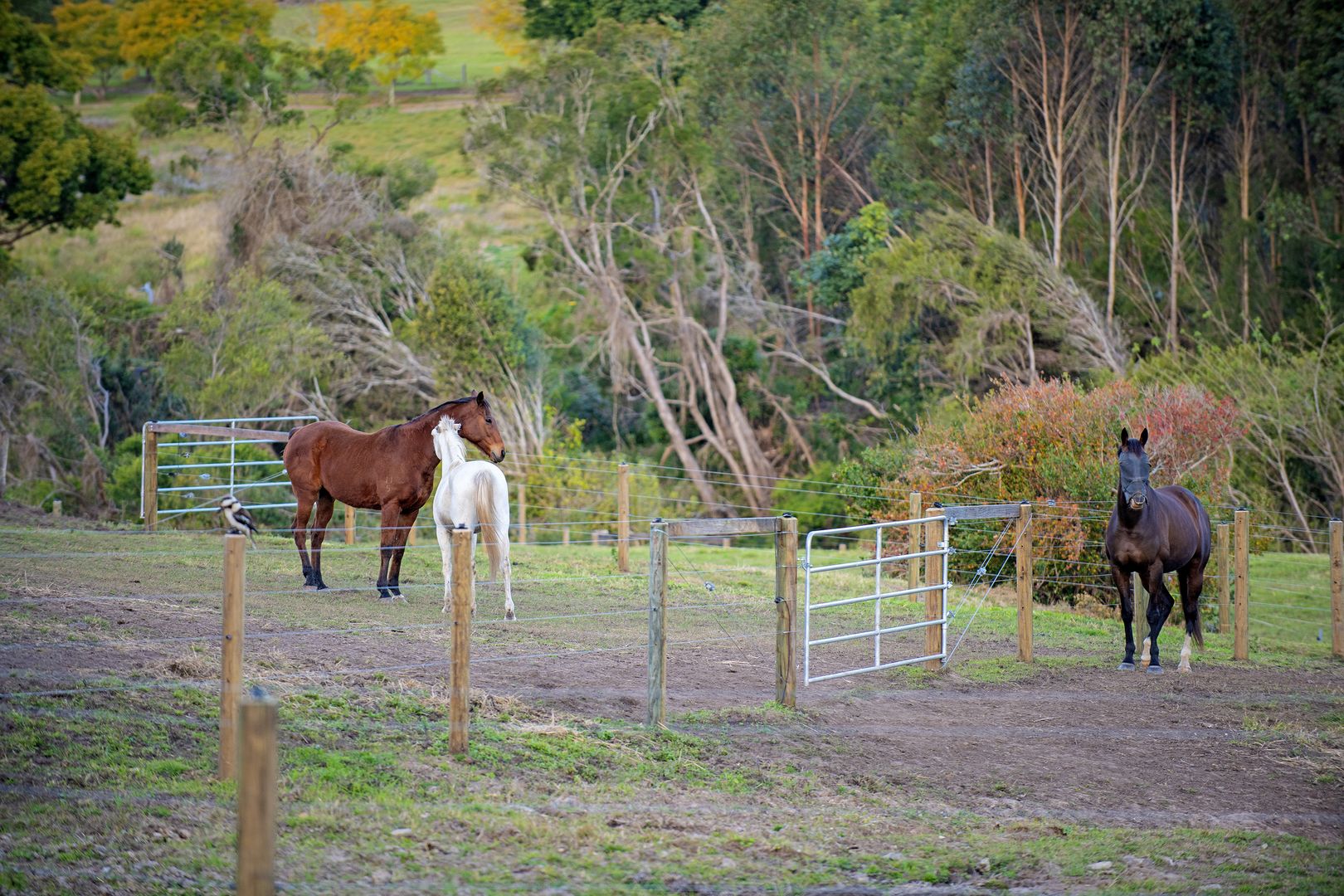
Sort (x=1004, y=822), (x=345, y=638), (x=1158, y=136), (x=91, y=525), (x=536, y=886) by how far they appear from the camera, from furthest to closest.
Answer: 1. (x=1158, y=136)
2. (x=91, y=525)
3. (x=345, y=638)
4. (x=1004, y=822)
5. (x=536, y=886)

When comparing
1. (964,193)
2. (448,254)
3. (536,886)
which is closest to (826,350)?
(964,193)

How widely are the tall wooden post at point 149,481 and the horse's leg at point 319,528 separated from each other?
370 centimetres

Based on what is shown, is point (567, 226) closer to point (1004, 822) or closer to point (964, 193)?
point (964, 193)

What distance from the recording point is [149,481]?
52.9 ft

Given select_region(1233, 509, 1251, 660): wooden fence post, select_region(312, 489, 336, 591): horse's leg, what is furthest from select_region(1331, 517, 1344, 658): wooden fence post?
select_region(312, 489, 336, 591): horse's leg

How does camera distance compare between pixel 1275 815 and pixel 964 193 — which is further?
pixel 964 193

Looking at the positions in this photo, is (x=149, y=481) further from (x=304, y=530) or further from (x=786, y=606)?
(x=786, y=606)

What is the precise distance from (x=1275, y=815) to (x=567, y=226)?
3427 centimetres

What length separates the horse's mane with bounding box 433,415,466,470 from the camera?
39.8ft

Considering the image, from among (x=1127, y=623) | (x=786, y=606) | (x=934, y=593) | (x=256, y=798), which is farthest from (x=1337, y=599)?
(x=256, y=798)

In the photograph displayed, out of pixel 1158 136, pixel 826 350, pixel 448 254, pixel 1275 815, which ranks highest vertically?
pixel 1158 136

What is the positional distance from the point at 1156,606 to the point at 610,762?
696 cm

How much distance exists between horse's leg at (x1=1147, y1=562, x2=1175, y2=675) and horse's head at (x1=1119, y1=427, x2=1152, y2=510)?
0.73m

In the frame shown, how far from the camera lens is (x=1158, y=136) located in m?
35.4
